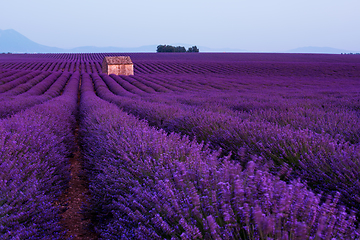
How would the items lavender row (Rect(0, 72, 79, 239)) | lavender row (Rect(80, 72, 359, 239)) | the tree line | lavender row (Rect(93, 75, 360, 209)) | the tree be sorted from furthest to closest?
1. the tree
2. the tree line
3. lavender row (Rect(93, 75, 360, 209))
4. lavender row (Rect(0, 72, 79, 239))
5. lavender row (Rect(80, 72, 359, 239))

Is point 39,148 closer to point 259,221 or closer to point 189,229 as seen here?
point 189,229

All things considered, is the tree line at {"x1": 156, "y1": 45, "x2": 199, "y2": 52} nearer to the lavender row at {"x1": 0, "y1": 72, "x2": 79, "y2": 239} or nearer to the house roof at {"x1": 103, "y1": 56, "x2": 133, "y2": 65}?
the house roof at {"x1": 103, "y1": 56, "x2": 133, "y2": 65}

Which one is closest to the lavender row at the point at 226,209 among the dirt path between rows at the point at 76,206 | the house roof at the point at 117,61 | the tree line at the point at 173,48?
the dirt path between rows at the point at 76,206

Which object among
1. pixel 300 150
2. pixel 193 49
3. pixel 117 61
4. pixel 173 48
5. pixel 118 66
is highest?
pixel 173 48

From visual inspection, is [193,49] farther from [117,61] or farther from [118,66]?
[118,66]

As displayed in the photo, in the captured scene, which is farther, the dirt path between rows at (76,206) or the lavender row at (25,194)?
the dirt path between rows at (76,206)

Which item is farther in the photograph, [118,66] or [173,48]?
[173,48]

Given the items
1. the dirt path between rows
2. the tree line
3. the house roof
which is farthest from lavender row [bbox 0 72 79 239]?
the tree line

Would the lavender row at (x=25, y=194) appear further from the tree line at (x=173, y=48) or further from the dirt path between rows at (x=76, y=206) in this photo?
the tree line at (x=173, y=48)

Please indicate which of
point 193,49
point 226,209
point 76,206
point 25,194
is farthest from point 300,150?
point 193,49

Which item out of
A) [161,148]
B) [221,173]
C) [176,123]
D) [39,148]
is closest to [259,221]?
[221,173]

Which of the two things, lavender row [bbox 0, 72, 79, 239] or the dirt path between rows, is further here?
the dirt path between rows

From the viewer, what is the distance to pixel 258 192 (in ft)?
3.94

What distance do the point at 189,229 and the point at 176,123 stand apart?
3.07 m
